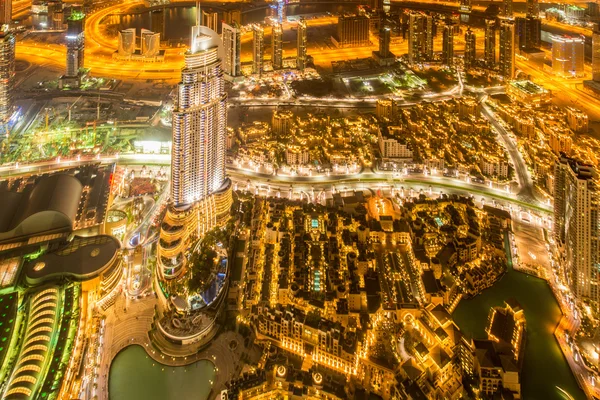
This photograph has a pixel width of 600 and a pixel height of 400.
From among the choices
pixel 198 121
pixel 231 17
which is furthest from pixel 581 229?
pixel 231 17

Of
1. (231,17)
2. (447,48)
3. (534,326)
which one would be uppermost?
(231,17)

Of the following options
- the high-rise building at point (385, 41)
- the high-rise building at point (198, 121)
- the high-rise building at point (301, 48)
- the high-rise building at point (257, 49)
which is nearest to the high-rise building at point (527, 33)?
the high-rise building at point (385, 41)

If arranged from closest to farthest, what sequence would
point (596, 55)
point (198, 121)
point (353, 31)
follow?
point (198, 121) → point (596, 55) → point (353, 31)

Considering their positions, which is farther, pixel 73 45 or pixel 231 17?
pixel 231 17

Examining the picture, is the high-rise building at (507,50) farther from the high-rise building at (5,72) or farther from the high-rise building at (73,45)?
the high-rise building at (5,72)

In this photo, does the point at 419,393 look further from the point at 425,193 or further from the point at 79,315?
the point at 425,193

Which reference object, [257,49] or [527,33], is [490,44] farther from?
[257,49]

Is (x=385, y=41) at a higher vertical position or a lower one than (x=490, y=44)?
higher
